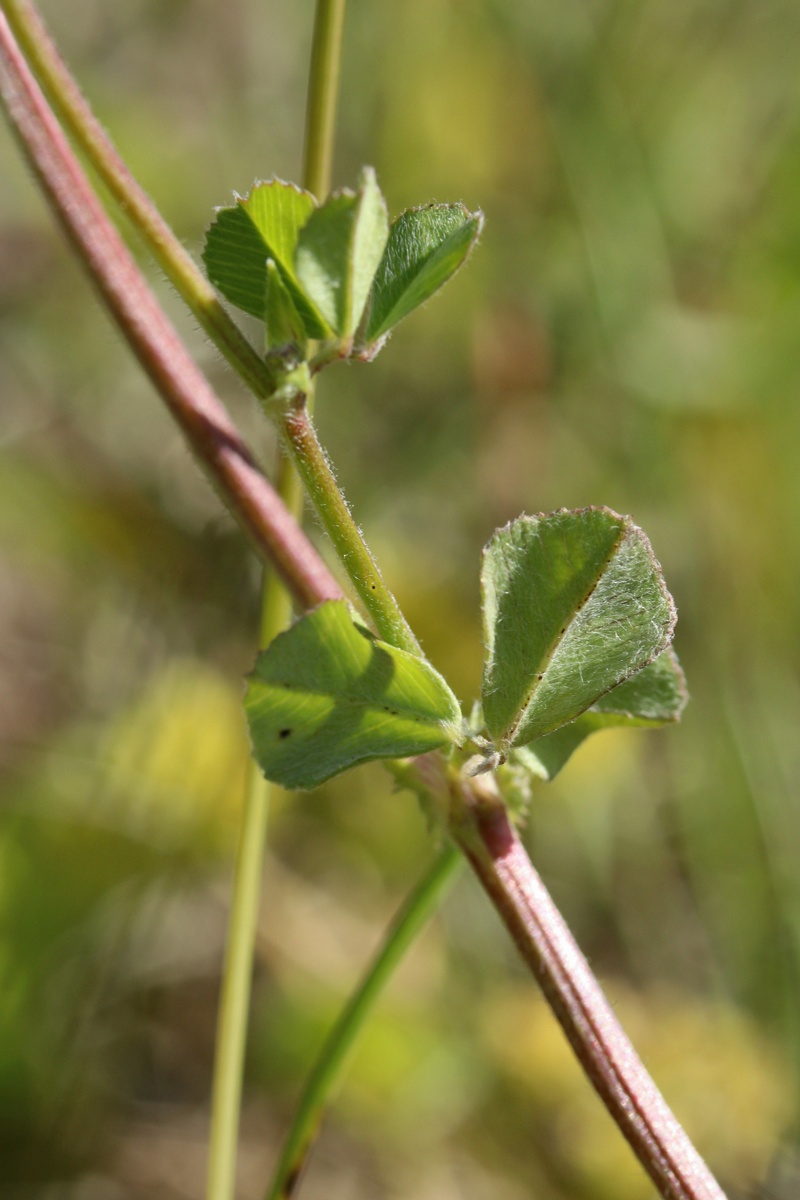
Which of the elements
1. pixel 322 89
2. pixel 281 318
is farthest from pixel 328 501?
pixel 322 89

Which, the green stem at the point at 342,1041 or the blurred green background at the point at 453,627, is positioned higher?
the blurred green background at the point at 453,627

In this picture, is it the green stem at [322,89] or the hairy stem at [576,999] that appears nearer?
the hairy stem at [576,999]

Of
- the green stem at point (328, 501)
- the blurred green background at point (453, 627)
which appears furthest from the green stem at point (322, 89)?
the blurred green background at point (453, 627)

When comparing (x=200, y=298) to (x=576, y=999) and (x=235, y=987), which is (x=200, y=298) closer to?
(x=576, y=999)

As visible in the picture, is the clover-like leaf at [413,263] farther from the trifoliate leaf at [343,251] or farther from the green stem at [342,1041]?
the green stem at [342,1041]

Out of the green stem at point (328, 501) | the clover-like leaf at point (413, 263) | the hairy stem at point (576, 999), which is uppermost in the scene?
the clover-like leaf at point (413, 263)

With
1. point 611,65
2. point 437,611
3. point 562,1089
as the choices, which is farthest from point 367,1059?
point 611,65
